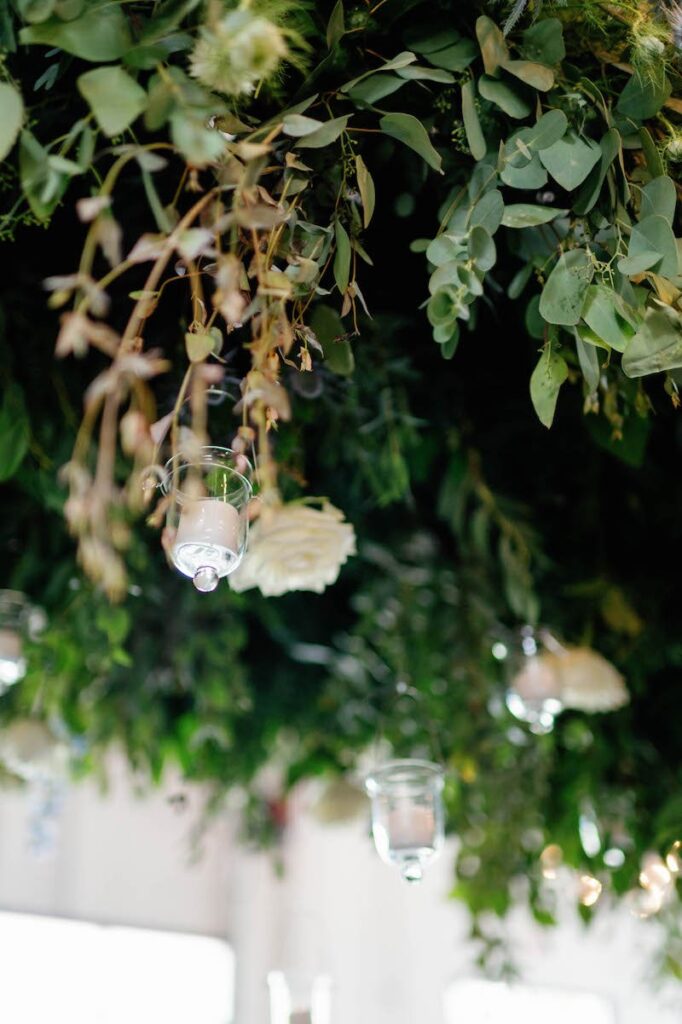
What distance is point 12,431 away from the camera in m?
1.34

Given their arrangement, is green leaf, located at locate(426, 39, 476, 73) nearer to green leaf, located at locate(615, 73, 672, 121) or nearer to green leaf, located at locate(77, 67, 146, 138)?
green leaf, located at locate(615, 73, 672, 121)

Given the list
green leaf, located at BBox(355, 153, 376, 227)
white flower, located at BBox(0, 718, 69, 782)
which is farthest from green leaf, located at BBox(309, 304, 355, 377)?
white flower, located at BBox(0, 718, 69, 782)

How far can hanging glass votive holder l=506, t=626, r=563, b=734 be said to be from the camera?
192cm

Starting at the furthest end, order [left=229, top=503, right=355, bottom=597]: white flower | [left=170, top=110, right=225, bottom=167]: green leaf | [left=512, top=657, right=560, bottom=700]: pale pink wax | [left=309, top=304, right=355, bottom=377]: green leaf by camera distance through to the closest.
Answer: [left=512, top=657, right=560, bottom=700]: pale pink wax → [left=229, top=503, right=355, bottom=597]: white flower → [left=309, top=304, right=355, bottom=377]: green leaf → [left=170, top=110, right=225, bottom=167]: green leaf

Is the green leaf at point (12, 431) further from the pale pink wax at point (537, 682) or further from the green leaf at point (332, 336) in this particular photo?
the pale pink wax at point (537, 682)

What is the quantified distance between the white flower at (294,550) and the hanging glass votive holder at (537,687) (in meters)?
0.79

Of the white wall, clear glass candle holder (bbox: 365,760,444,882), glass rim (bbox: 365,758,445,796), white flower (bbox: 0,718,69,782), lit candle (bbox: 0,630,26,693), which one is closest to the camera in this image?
clear glass candle holder (bbox: 365,760,444,882)

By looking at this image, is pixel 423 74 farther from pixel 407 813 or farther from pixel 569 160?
pixel 407 813

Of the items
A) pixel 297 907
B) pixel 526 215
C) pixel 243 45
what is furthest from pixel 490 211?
pixel 297 907

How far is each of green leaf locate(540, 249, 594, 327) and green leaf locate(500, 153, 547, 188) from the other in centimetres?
6

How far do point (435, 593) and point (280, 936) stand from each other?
2.60 metres

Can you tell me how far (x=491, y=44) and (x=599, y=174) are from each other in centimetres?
14

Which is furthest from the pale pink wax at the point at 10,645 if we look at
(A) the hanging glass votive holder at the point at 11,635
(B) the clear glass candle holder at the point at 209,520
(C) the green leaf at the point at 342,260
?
(C) the green leaf at the point at 342,260

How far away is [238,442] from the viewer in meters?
0.79
